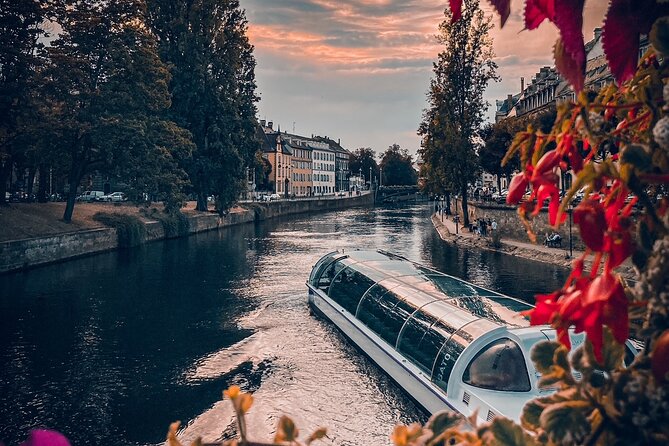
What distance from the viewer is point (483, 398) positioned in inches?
403

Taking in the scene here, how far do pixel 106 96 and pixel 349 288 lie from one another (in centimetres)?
2725

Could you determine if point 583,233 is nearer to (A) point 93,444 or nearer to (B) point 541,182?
(B) point 541,182

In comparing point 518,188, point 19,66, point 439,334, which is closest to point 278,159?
point 19,66

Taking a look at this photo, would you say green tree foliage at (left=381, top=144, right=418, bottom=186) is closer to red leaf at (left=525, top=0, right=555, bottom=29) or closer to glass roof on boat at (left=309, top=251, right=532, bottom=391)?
glass roof on boat at (left=309, top=251, right=532, bottom=391)

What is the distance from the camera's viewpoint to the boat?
10.3 m

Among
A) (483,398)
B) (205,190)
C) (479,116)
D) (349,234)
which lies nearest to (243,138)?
(205,190)

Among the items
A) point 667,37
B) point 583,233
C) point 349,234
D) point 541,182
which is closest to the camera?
point 667,37

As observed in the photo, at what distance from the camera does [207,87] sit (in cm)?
5331

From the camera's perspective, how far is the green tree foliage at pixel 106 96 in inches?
1458

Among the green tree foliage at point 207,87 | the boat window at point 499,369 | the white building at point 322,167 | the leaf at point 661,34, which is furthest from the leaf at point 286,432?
the white building at point 322,167

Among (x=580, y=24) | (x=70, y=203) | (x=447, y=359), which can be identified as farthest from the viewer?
(x=70, y=203)

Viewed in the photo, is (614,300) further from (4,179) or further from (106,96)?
(4,179)

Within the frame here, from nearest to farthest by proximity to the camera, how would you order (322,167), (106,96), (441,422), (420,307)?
(441,422), (420,307), (106,96), (322,167)

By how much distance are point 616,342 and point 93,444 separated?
12.1 m
